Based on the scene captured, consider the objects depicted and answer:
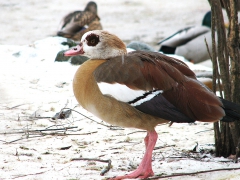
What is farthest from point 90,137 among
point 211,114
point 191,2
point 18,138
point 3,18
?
point 191,2

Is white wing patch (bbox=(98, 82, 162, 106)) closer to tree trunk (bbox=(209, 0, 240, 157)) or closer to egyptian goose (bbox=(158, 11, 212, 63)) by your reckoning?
tree trunk (bbox=(209, 0, 240, 157))

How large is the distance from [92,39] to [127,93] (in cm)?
70

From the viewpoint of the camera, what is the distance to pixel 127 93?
3.95 meters

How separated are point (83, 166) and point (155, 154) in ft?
2.42

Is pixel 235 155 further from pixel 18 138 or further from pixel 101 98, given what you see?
pixel 18 138

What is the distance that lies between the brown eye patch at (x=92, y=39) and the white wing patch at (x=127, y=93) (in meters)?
0.55

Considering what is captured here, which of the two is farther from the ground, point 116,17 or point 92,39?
point 92,39

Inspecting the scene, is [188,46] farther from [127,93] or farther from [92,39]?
[127,93]

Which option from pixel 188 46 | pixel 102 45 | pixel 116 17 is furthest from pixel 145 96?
pixel 116 17

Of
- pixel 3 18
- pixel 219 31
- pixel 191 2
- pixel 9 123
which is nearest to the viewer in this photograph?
pixel 219 31

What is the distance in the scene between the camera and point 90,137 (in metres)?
5.18

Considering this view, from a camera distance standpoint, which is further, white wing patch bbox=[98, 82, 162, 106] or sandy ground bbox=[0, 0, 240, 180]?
sandy ground bbox=[0, 0, 240, 180]

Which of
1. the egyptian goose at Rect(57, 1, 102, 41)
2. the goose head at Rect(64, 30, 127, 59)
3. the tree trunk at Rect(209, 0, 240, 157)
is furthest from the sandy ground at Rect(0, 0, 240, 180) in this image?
the egyptian goose at Rect(57, 1, 102, 41)

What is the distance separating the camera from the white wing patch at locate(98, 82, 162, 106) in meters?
3.95
